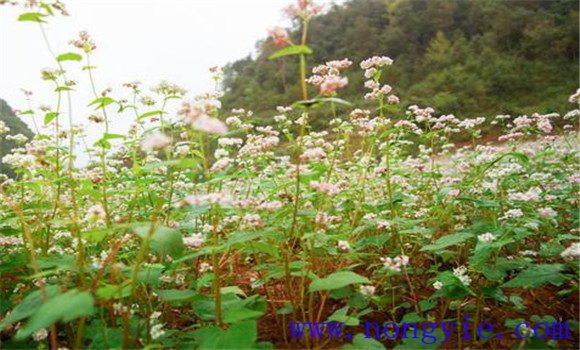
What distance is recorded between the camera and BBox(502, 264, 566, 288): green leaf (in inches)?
90.7

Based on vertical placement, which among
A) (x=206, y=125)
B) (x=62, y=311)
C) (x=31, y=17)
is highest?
(x=31, y=17)

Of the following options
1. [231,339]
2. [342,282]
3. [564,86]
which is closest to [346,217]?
[342,282]

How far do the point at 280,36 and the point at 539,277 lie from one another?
1.94 meters

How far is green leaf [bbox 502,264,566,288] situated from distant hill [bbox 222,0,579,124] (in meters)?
22.2

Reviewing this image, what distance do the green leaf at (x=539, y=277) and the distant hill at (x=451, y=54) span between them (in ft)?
72.9

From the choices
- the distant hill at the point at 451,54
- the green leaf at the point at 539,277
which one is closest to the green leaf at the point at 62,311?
the green leaf at the point at 539,277

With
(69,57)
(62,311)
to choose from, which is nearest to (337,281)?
(62,311)

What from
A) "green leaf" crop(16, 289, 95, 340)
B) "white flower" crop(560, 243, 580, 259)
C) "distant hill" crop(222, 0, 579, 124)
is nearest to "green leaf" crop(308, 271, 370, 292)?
"green leaf" crop(16, 289, 95, 340)

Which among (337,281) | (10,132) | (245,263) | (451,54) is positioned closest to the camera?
(337,281)

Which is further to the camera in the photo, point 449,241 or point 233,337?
point 449,241

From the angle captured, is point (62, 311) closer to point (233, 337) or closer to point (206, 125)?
point (233, 337)

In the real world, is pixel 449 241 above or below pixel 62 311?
below

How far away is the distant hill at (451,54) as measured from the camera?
27734mm

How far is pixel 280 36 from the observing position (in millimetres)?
2121
